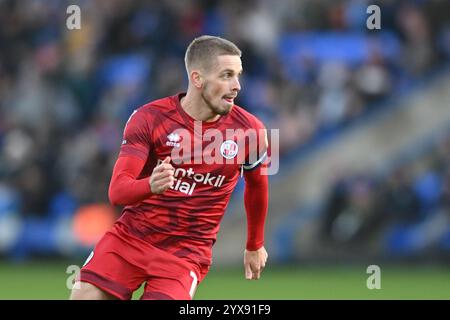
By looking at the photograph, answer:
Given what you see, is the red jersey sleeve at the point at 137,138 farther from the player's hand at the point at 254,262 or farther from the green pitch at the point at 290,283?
the green pitch at the point at 290,283

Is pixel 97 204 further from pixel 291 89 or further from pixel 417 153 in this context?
pixel 417 153

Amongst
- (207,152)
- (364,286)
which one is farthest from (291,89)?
(207,152)

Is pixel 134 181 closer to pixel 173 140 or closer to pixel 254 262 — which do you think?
pixel 173 140

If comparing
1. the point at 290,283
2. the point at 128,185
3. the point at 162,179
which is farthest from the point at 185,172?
the point at 290,283

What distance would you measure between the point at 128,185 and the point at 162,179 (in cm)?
32

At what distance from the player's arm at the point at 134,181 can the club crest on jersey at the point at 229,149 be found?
24.4 inches

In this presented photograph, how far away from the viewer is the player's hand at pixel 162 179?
6840 millimetres

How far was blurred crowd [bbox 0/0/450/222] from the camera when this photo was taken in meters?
17.7

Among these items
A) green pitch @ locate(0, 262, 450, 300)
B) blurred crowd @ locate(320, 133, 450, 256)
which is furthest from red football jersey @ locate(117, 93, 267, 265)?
blurred crowd @ locate(320, 133, 450, 256)

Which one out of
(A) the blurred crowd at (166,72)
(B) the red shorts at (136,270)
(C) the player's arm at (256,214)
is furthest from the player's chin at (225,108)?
(A) the blurred crowd at (166,72)

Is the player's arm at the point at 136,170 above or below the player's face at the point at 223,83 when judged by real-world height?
below

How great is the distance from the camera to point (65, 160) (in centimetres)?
1805

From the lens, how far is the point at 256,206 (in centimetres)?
785

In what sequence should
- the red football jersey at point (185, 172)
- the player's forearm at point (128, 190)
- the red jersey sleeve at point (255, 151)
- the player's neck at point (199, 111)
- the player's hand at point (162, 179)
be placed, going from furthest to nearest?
the red jersey sleeve at point (255, 151) < the player's neck at point (199, 111) < the red football jersey at point (185, 172) < the player's forearm at point (128, 190) < the player's hand at point (162, 179)
